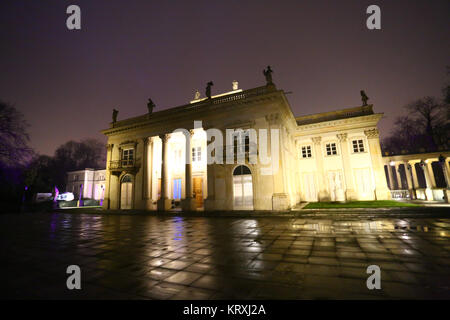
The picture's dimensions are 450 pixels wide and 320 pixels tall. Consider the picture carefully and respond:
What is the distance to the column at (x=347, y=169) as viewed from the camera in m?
19.2

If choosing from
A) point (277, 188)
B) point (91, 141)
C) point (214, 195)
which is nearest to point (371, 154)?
point (277, 188)

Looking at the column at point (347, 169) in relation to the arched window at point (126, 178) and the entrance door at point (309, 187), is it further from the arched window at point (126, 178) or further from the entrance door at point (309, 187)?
the arched window at point (126, 178)

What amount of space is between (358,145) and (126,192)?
24.6 m

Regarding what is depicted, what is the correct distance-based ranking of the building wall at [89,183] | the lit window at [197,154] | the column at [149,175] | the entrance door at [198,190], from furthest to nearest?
the building wall at [89,183], the lit window at [197,154], the entrance door at [198,190], the column at [149,175]

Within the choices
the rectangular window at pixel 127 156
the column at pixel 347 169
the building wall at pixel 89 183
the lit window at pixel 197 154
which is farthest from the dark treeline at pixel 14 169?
the column at pixel 347 169

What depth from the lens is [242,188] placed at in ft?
52.3

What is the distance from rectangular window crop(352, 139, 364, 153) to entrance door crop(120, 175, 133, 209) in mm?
23486

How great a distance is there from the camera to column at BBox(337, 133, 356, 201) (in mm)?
19234

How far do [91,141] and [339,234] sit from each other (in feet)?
202

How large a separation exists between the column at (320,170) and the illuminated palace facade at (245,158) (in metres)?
0.05

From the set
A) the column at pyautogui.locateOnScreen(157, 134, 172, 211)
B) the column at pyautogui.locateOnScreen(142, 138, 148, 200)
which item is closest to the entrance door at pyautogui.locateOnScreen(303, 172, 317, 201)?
the column at pyautogui.locateOnScreen(157, 134, 172, 211)

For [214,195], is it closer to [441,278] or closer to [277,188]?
[277,188]

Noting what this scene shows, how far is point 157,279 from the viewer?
3.27 meters

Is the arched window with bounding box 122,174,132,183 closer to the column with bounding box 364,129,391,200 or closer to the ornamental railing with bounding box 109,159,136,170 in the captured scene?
the ornamental railing with bounding box 109,159,136,170
